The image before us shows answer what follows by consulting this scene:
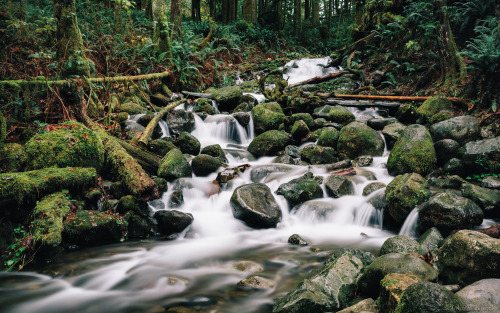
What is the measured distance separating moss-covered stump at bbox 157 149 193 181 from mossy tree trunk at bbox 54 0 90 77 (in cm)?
263

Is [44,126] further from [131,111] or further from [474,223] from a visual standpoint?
[474,223]

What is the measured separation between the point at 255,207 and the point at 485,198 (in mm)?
3698

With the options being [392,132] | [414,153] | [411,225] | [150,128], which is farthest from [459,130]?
[150,128]

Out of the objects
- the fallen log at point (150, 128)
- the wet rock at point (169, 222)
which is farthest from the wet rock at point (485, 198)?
the fallen log at point (150, 128)

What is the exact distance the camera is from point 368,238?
16.8ft

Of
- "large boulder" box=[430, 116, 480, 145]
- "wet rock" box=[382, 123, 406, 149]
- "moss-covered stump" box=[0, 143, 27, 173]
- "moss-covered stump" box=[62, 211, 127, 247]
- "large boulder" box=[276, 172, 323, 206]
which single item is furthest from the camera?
"wet rock" box=[382, 123, 406, 149]

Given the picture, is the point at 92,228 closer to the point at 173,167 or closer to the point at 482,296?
the point at 173,167

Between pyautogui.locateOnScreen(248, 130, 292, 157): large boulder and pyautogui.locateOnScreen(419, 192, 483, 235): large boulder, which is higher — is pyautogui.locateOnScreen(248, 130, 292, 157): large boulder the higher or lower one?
the higher one

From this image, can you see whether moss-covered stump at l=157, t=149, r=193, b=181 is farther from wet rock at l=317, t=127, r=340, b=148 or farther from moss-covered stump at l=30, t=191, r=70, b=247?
wet rock at l=317, t=127, r=340, b=148

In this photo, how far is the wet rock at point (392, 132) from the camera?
7.85m

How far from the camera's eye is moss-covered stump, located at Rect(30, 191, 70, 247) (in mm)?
3711

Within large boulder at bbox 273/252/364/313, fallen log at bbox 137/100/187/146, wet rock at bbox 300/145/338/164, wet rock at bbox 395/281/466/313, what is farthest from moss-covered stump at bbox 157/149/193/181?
wet rock at bbox 395/281/466/313

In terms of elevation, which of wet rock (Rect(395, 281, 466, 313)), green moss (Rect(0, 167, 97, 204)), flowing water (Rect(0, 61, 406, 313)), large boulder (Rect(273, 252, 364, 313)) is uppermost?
green moss (Rect(0, 167, 97, 204))

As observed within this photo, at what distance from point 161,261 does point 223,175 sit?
2802 millimetres
